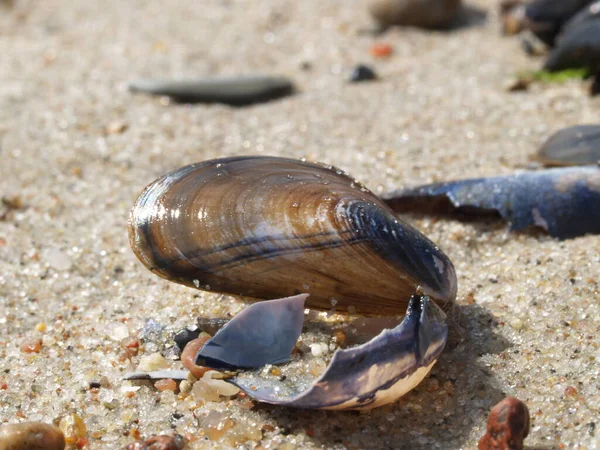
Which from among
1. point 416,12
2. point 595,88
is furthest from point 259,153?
point 416,12

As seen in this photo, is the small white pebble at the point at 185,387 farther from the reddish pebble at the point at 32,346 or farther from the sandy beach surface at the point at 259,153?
the reddish pebble at the point at 32,346

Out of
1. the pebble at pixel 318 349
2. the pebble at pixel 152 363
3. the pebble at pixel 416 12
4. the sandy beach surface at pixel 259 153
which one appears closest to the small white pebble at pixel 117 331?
the sandy beach surface at pixel 259 153

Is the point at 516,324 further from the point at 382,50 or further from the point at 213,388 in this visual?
the point at 382,50

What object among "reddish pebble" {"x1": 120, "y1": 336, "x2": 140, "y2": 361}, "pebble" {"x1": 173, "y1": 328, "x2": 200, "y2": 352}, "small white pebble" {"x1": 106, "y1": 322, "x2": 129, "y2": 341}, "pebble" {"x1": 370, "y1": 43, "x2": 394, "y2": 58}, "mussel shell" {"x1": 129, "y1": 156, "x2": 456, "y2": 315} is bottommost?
"pebble" {"x1": 370, "y1": 43, "x2": 394, "y2": 58}

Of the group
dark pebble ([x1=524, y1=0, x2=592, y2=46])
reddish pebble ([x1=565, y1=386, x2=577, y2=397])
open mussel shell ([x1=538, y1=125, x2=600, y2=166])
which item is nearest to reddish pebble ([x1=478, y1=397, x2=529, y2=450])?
reddish pebble ([x1=565, y1=386, x2=577, y2=397])

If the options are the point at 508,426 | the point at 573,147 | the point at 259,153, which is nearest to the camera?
the point at 508,426

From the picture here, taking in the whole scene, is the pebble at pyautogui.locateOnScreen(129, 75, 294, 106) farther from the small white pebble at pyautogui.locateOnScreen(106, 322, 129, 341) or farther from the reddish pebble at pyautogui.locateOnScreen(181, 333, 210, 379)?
the reddish pebble at pyautogui.locateOnScreen(181, 333, 210, 379)

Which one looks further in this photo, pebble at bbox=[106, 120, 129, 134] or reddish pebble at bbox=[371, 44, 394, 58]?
reddish pebble at bbox=[371, 44, 394, 58]
